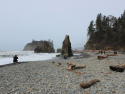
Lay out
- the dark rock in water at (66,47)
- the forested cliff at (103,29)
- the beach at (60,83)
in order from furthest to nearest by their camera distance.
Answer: the forested cliff at (103,29) → the dark rock in water at (66,47) → the beach at (60,83)

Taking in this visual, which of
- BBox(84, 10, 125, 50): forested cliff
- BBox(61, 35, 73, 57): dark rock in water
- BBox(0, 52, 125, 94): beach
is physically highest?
BBox(84, 10, 125, 50): forested cliff

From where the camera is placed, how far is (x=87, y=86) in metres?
4.32

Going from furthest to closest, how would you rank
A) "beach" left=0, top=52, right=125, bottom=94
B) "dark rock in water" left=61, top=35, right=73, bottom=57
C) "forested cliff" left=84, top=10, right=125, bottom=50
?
"forested cliff" left=84, top=10, right=125, bottom=50 → "dark rock in water" left=61, top=35, right=73, bottom=57 → "beach" left=0, top=52, right=125, bottom=94

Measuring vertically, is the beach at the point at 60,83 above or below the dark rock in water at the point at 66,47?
below

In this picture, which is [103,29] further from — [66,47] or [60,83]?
[60,83]

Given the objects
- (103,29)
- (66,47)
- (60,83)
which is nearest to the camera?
(60,83)

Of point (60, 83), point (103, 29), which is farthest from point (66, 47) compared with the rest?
point (103, 29)

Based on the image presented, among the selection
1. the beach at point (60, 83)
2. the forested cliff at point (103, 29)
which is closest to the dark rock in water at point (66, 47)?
the beach at point (60, 83)

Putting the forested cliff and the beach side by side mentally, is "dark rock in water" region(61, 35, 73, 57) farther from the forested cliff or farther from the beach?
the forested cliff

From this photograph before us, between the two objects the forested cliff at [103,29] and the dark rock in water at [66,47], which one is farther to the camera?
the forested cliff at [103,29]

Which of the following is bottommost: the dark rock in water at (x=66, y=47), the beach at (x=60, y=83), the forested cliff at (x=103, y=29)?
the beach at (x=60, y=83)

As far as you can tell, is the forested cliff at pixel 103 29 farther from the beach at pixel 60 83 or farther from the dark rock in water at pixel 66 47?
the beach at pixel 60 83

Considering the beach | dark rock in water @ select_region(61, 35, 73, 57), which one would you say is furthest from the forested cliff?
the beach

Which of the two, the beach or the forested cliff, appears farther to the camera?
the forested cliff
